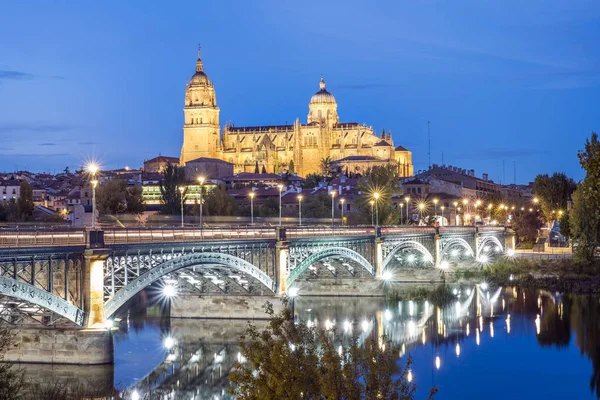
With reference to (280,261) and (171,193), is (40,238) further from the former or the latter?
(171,193)

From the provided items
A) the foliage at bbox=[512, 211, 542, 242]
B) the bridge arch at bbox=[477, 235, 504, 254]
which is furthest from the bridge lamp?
the foliage at bbox=[512, 211, 542, 242]

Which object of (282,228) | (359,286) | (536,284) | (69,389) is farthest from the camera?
(536,284)

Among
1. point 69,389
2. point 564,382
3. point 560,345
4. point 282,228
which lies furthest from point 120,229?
point 560,345

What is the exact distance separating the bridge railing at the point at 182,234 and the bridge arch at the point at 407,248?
15.6 meters

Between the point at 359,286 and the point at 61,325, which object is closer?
the point at 61,325

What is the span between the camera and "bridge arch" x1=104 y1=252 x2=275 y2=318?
106 ft

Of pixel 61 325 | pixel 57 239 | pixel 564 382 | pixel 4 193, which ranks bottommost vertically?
pixel 564 382

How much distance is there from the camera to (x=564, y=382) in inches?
1496

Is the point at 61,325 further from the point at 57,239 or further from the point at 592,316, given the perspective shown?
the point at 592,316

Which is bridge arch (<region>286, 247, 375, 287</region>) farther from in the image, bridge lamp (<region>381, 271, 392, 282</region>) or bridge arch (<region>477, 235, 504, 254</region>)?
bridge arch (<region>477, 235, 504, 254</region>)

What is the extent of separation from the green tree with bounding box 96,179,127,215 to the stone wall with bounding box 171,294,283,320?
149 ft

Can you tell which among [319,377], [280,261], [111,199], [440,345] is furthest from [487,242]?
[319,377]

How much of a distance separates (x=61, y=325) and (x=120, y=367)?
17.3 feet

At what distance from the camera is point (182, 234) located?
3872 cm
